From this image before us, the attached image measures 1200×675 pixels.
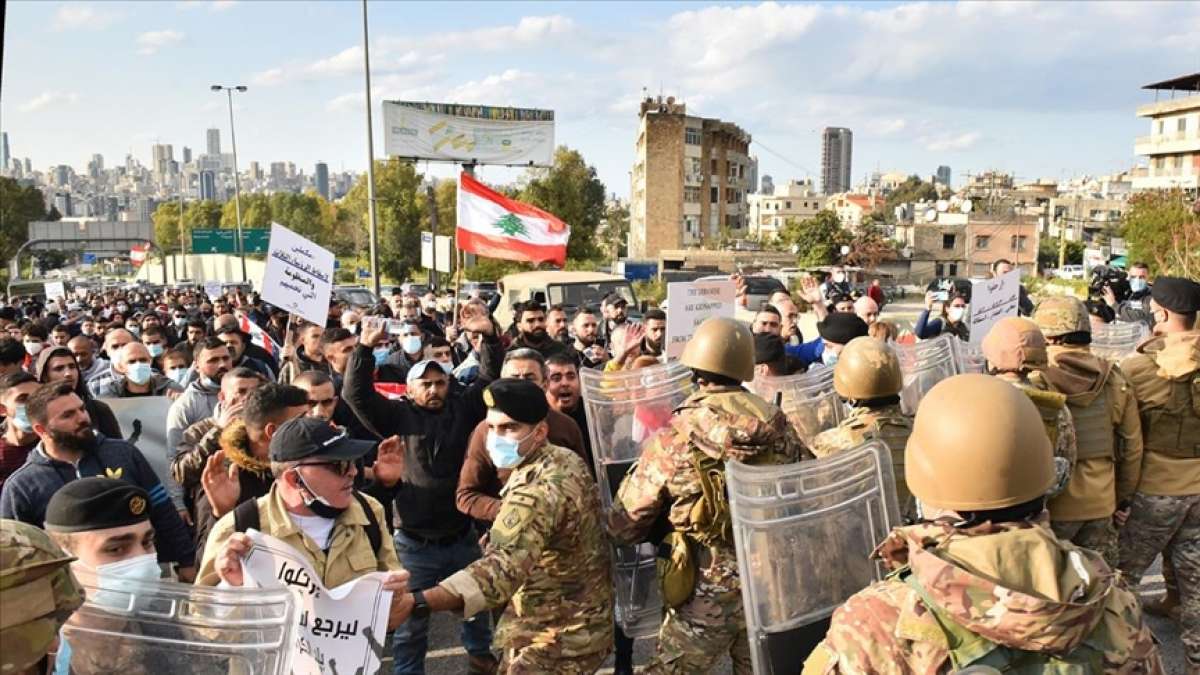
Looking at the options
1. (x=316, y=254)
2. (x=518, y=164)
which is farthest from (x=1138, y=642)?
(x=518, y=164)

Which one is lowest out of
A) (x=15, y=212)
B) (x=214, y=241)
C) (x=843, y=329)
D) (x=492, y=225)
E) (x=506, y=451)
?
(x=506, y=451)

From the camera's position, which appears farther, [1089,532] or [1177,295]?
[1177,295]

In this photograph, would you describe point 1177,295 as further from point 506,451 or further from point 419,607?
point 419,607

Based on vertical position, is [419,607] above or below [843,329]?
below

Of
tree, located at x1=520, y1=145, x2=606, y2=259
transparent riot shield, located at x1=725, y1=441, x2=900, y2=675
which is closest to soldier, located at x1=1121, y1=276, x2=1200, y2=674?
transparent riot shield, located at x1=725, y1=441, x2=900, y2=675

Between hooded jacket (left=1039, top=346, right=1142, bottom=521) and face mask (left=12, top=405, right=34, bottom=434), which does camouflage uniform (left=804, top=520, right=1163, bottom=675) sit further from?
face mask (left=12, top=405, right=34, bottom=434)

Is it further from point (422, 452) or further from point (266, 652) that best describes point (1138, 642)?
point (422, 452)

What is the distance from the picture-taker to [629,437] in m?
4.10

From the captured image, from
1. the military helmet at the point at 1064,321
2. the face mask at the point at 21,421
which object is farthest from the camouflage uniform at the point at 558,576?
the face mask at the point at 21,421

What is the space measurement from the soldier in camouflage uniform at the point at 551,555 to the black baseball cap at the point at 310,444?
54cm

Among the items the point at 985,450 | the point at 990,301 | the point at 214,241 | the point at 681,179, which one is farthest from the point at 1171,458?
the point at 681,179

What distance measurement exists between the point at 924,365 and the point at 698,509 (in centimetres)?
254

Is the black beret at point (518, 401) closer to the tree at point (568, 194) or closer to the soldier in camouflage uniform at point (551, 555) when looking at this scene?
the soldier in camouflage uniform at point (551, 555)

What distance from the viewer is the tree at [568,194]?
4759cm
